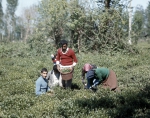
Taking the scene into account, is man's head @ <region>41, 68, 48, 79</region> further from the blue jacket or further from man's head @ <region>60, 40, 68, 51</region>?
man's head @ <region>60, 40, 68, 51</region>

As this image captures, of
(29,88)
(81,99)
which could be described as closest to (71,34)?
(29,88)

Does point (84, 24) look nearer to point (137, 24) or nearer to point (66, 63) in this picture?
point (66, 63)

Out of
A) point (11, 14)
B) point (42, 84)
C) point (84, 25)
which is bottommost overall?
point (11, 14)

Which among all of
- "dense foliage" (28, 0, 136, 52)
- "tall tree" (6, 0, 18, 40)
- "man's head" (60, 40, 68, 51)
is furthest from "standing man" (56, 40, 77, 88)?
"tall tree" (6, 0, 18, 40)

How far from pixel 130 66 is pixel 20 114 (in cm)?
1109

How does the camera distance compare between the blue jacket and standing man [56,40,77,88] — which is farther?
standing man [56,40,77,88]

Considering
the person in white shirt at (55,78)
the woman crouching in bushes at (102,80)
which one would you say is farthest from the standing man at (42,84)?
the woman crouching in bushes at (102,80)

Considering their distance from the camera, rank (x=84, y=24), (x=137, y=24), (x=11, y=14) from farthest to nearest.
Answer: (x=11, y=14) < (x=137, y=24) < (x=84, y=24)

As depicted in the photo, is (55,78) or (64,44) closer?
(64,44)

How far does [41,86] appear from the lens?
9.88 m

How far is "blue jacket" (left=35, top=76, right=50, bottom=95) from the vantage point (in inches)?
383

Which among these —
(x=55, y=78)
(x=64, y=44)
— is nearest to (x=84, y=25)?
(x=55, y=78)

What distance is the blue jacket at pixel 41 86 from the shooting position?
31.9 ft

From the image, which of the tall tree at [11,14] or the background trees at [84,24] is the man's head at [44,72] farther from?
the tall tree at [11,14]
